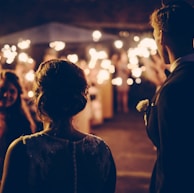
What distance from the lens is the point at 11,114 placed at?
4949 millimetres

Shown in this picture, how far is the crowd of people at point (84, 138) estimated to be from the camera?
2.52 m

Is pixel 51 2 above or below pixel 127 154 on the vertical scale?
above

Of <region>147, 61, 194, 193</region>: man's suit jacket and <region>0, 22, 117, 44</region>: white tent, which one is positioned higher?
<region>0, 22, 117, 44</region>: white tent

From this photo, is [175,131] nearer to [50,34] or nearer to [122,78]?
[50,34]

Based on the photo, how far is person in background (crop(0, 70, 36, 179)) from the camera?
4.74 m

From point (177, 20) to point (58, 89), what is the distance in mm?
893

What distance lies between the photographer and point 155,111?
9.14 ft

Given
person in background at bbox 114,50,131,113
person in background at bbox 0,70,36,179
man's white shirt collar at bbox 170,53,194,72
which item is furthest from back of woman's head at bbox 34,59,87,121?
person in background at bbox 114,50,131,113

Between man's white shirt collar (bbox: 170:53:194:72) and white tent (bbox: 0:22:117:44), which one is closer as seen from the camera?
man's white shirt collar (bbox: 170:53:194:72)

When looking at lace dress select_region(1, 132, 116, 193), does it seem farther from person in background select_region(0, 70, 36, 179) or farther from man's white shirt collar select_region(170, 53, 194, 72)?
person in background select_region(0, 70, 36, 179)

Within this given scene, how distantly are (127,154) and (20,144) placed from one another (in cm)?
736

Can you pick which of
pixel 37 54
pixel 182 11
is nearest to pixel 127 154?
pixel 37 54

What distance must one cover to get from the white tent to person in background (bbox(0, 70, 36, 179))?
584 centimetres

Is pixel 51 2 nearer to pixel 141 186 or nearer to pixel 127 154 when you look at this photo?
pixel 127 154
